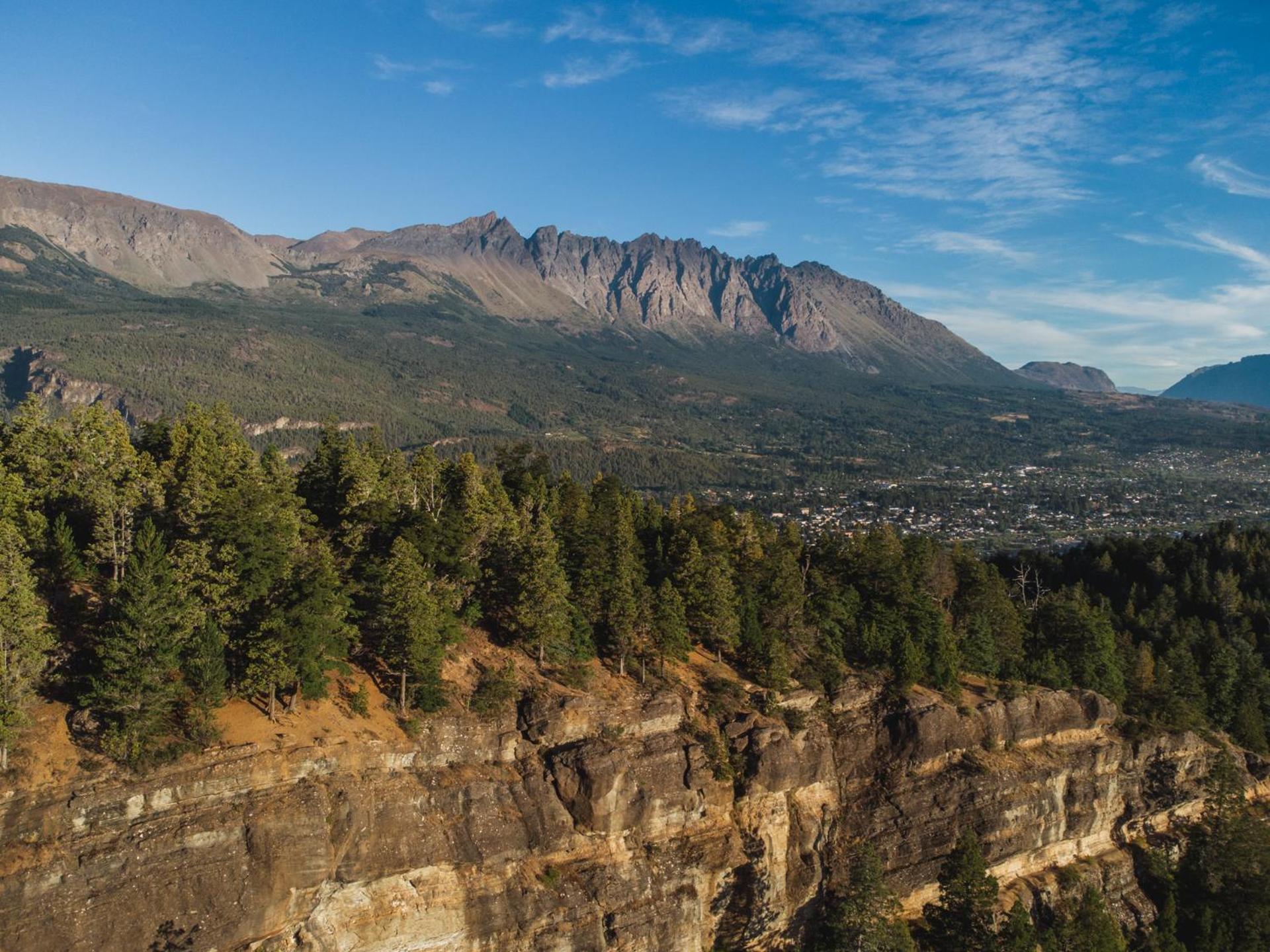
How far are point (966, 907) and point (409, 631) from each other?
33.7m

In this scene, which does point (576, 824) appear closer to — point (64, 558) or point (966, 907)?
point (966, 907)

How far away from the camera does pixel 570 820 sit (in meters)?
39.3

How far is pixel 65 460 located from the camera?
141 feet

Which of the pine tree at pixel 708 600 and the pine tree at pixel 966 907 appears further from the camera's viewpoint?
the pine tree at pixel 708 600

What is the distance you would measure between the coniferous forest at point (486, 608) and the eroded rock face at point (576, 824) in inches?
94.2

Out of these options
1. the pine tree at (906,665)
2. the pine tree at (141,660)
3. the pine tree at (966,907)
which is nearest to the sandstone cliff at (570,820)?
the pine tree at (906,665)

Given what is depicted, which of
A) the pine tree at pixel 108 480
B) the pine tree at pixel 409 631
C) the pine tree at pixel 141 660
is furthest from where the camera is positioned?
the pine tree at pixel 108 480

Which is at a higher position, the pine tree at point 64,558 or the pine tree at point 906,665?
the pine tree at point 64,558

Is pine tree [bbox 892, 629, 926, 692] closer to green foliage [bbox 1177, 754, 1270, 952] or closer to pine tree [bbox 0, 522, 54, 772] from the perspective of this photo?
green foliage [bbox 1177, 754, 1270, 952]

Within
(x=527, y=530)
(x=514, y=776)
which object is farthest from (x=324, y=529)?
(x=514, y=776)

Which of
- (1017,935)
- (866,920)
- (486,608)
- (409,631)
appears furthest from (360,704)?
(1017,935)

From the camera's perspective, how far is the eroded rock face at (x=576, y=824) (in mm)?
29844

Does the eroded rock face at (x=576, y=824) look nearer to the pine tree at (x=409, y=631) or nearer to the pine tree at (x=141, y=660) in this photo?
the pine tree at (x=141, y=660)

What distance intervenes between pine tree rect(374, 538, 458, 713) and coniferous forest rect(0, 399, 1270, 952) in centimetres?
13
